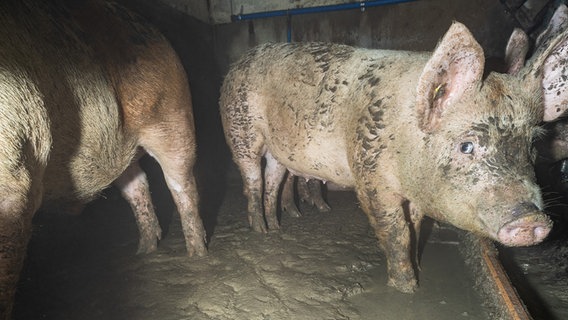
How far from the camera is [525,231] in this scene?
1809 millimetres

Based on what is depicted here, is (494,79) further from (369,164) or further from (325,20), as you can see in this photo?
(325,20)

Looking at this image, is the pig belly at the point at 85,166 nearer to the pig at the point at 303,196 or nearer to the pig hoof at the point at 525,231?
the pig at the point at 303,196

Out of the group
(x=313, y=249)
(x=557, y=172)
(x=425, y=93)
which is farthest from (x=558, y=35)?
(x=313, y=249)

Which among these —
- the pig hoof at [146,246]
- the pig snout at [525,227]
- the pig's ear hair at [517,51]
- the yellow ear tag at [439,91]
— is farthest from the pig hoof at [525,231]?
the pig hoof at [146,246]

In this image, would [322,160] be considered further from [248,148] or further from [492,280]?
[492,280]

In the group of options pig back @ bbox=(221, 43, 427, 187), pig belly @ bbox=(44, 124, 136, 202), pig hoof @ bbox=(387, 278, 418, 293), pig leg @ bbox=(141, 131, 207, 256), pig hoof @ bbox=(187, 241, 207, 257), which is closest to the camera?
pig belly @ bbox=(44, 124, 136, 202)

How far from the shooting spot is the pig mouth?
69.0 inches

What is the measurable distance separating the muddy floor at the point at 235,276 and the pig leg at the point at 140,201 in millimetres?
169

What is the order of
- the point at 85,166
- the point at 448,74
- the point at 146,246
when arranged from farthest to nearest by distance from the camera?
the point at 146,246
the point at 85,166
the point at 448,74

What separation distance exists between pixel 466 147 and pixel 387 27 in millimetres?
3435

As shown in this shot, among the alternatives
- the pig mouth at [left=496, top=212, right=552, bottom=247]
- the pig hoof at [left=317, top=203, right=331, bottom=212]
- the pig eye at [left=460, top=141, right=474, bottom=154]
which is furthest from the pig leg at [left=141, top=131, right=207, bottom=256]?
the pig mouth at [left=496, top=212, right=552, bottom=247]

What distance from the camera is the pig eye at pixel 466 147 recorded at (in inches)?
79.9

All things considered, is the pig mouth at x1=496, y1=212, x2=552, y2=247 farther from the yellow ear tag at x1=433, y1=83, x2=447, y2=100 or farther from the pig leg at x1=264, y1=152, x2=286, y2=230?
the pig leg at x1=264, y1=152, x2=286, y2=230

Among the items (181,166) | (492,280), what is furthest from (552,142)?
(181,166)
